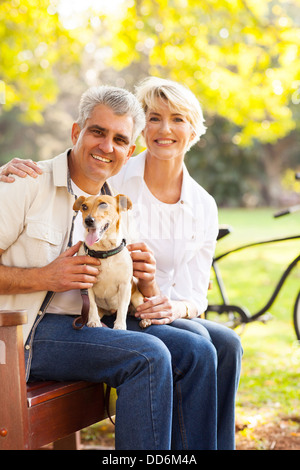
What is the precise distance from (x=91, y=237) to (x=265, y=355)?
12.3ft

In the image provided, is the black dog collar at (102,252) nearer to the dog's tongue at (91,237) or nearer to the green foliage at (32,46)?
the dog's tongue at (91,237)

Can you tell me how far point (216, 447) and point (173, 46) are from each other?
19.7 feet

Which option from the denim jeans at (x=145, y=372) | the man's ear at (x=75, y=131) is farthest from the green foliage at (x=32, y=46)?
the denim jeans at (x=145, y=372)

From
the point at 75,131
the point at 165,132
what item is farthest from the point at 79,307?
the point at 165,132

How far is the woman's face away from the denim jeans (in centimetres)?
101

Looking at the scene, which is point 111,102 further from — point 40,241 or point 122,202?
point 40,241

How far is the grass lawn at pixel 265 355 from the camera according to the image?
144 inches

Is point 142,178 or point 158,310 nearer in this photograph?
point 158,310

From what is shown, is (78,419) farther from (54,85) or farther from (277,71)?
(54,85)

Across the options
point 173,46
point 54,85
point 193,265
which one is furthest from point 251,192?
point 193,265

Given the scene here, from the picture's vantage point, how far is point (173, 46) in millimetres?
7305

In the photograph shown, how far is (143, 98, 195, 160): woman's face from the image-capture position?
298 cm

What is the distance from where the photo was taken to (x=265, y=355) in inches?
215

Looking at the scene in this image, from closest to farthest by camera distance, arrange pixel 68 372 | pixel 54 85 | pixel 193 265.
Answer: pixel 68 372
pixel 193 265
pixel 54 85
